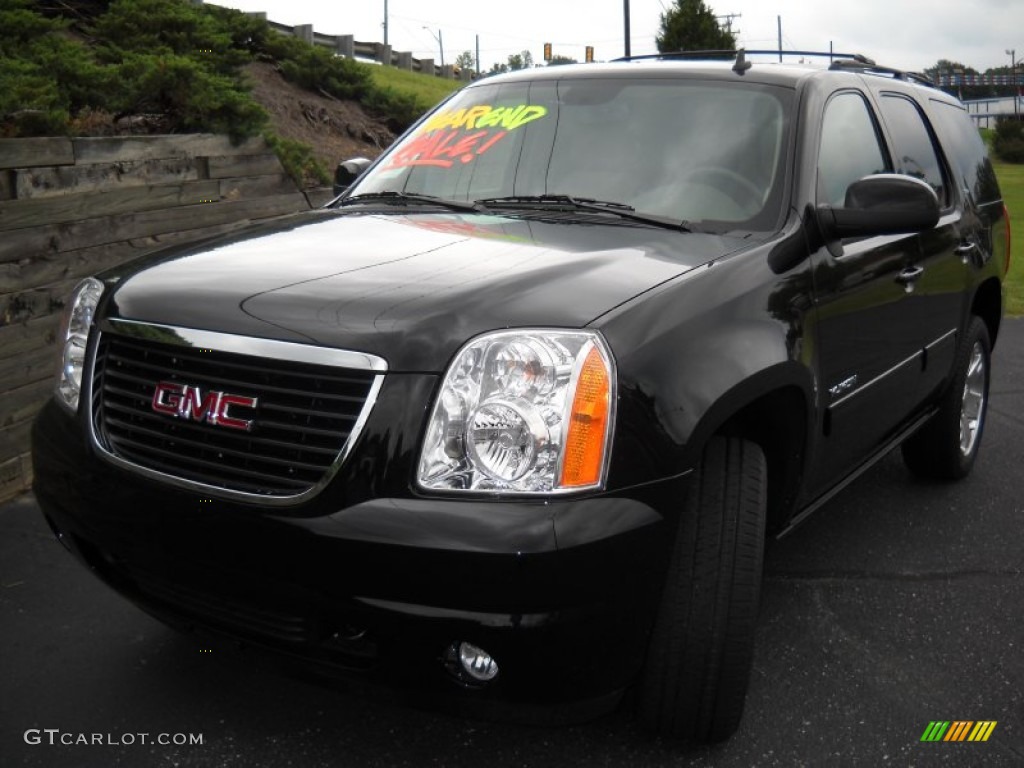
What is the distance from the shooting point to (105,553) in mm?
2824

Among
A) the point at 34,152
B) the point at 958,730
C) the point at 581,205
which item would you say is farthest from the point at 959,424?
the point at 34,152

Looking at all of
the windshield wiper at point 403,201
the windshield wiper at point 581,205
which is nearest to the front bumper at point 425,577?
the windshield wiper at point 581,205

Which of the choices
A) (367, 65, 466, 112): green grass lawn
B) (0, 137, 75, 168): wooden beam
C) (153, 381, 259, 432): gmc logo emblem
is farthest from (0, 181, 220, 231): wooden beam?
(367, 65, 466, 112): green grass lawn

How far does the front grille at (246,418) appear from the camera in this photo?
239 centimetres

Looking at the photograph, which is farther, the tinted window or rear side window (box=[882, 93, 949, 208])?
rear side window (box=[882, 93, 949, 208])

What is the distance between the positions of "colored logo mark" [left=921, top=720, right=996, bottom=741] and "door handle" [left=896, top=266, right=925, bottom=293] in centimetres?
150

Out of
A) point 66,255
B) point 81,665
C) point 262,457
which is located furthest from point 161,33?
point 262,457

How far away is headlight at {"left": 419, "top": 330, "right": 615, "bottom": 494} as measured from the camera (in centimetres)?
233

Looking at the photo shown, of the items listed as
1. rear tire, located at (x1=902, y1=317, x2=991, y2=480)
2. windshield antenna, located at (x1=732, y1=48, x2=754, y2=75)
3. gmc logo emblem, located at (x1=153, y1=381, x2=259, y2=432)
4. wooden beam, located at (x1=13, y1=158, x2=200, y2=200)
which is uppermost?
windshield antenna, located at (x1=732, y1=48, x2=754, y2=75)

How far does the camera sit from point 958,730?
298 centimetres

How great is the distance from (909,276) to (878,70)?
1152 mm

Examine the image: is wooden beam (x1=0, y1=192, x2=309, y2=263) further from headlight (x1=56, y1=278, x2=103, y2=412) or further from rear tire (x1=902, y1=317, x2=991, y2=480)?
rear tire (x1=902, y1=317, x2=991, y2=480)

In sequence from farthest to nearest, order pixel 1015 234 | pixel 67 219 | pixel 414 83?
pixel 414 83
pixel 1015 234
pixel 67 219

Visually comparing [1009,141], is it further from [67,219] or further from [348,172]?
[67,219]
